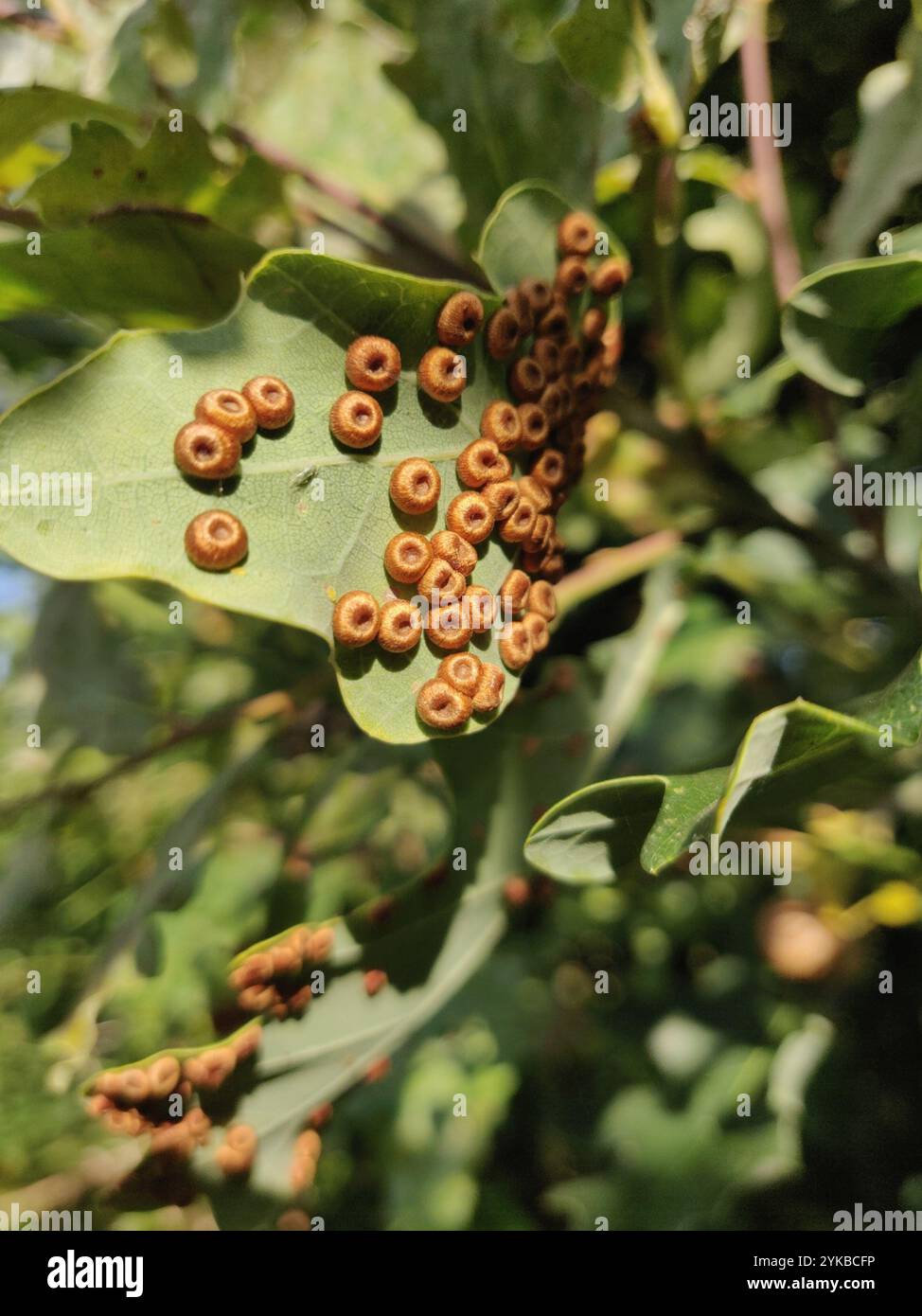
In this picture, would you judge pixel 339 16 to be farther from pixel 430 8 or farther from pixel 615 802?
pixel 615 802

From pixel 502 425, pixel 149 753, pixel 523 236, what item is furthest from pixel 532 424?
pixel 149 753

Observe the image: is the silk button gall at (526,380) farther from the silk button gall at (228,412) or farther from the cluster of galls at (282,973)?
the cluster of galls at (282,973)

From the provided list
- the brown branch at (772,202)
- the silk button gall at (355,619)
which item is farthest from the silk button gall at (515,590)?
the brown branch at (772,202)

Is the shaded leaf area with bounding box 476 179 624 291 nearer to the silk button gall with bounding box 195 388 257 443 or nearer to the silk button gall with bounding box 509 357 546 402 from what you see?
the silk button gall with bounding box 509 357 546 402

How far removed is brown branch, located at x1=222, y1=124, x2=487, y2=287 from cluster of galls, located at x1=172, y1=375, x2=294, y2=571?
384 mm

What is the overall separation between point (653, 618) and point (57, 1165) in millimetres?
857

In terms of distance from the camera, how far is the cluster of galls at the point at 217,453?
64cm

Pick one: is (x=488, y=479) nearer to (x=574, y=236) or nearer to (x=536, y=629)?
(x=536, y=629)

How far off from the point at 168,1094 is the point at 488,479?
501 millimetres

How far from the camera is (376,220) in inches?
39.4

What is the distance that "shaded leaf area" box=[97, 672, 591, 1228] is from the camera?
0.90 m

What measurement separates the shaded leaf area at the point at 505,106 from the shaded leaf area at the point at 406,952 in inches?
17.9

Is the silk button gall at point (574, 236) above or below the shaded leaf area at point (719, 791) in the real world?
above

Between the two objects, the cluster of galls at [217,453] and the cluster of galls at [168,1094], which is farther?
the cluster of galls at [168,1094]
